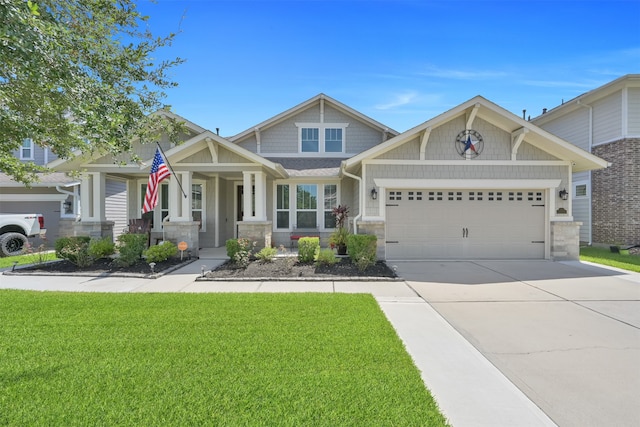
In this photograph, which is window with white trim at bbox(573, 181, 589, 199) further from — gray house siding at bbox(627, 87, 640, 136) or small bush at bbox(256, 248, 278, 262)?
small bush at bbox(256, 248, 278, 262)

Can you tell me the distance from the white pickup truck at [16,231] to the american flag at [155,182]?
6.33m

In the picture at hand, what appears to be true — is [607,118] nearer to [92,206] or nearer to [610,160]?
[610,160]

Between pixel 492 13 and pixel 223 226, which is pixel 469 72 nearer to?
pixel 492 13

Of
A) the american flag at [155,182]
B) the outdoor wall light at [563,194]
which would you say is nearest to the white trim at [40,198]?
the american flag at [155,182]

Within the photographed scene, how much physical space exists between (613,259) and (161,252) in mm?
14373

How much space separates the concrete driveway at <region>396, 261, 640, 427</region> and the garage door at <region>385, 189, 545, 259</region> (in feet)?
5.88

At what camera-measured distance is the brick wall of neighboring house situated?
43.9ft

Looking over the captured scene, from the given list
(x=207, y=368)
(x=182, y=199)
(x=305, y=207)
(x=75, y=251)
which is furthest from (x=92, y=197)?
(x=207, y=368)

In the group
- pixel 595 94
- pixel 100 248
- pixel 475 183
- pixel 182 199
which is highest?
pixel 595 94

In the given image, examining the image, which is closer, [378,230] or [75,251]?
[75,251]

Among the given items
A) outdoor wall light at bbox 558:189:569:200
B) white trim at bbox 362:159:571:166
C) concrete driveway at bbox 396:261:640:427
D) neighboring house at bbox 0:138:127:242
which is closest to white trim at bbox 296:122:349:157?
white trim at bbox 362:159:571:166

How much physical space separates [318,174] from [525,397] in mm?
10371

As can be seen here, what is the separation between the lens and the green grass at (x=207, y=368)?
267 cm

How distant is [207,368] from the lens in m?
3.42
